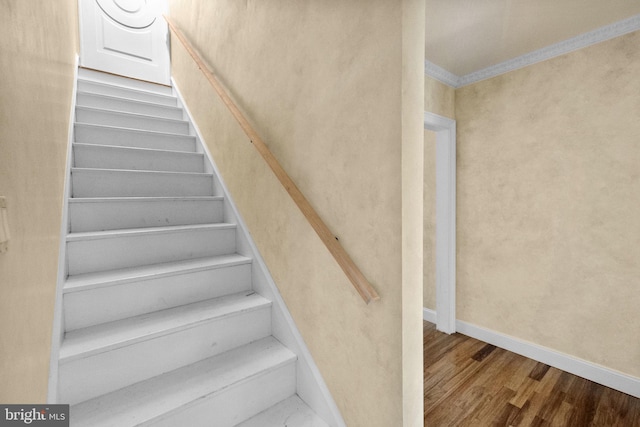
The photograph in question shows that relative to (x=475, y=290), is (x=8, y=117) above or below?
above

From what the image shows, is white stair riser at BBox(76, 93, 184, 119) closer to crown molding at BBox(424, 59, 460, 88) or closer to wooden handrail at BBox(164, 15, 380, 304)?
wooden handrail at BBox(164, 15, 380, 304)

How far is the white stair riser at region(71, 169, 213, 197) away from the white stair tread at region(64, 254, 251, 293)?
671 mm

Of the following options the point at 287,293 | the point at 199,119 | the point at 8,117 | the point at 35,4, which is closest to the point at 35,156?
the point at 8,117

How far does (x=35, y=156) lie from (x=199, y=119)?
1.86 metres

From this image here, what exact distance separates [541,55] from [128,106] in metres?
3.61

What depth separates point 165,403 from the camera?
1147 millimetres

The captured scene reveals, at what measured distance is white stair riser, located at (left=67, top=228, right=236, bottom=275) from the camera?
1.52 m

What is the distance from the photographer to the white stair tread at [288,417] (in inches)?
51.1

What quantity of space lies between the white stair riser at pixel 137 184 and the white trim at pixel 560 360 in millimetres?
2808

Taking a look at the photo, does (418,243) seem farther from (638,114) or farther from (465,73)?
(465,73)

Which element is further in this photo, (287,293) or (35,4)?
(287,293)

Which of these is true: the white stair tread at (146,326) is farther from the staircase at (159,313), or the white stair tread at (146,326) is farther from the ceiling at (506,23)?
the ceiling at (506,23)

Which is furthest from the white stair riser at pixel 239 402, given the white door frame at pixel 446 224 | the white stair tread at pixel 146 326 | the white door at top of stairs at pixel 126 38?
the white door at top of stairs at pixel 126 38

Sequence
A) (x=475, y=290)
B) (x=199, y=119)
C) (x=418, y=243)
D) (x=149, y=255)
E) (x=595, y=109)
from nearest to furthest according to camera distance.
→ (x=418, y=243) → (x=149, y=255) → (x=595, y=109) → (x=199, y=119) → (x=475, y=290)
